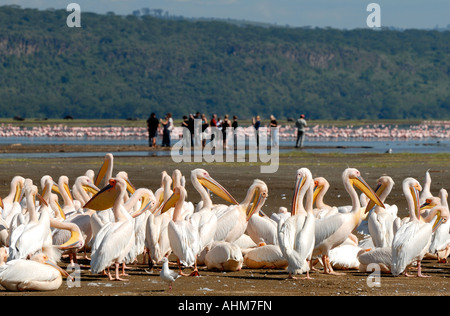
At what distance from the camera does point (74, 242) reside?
960cm

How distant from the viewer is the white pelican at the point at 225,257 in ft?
32.0

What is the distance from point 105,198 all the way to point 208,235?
47.3 inches

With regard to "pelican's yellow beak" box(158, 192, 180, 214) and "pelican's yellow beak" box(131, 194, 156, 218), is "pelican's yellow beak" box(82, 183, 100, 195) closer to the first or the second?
"pelican's yellow beak" box(131, 194, 156, 218)

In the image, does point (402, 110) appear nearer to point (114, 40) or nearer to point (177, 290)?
point (114, 40)

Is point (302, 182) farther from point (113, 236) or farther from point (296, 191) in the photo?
point (113, 236)

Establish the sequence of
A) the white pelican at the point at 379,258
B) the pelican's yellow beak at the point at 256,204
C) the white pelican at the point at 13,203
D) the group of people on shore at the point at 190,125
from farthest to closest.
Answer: the group of people on shore at the point at 190,125, the white pelican at the point at 13,203, the pelican's yellow beak at the point at 256,204, the white pelican at the point at 379,258

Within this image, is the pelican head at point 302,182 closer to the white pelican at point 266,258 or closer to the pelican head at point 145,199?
the white pelican at point 266,258

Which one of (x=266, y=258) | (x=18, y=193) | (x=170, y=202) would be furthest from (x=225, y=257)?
(x=18, y=193)

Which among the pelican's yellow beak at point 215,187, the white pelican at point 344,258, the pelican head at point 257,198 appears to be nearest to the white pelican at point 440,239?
the white pelican at point 344,258

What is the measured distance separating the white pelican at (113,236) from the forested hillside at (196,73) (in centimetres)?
13640

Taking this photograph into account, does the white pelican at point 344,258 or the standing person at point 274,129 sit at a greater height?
the standing person at point 274,129
